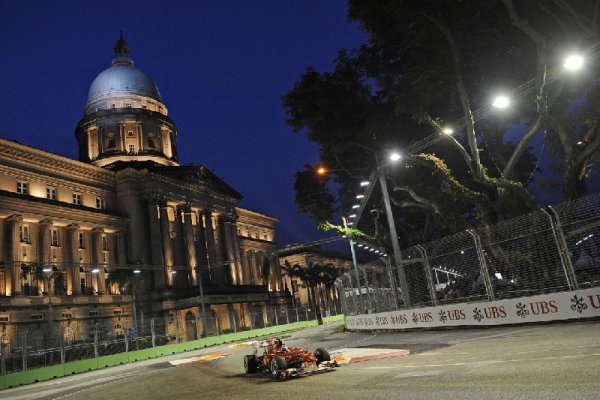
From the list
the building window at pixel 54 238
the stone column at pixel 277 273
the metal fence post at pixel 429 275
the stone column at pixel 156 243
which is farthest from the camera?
the stone column at pixel 277 273

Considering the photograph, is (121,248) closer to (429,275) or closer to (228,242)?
(228,242)

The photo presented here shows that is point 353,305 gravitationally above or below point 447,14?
below

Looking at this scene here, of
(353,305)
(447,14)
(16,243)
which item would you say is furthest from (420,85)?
(16,243)

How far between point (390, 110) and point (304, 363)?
22708 mm

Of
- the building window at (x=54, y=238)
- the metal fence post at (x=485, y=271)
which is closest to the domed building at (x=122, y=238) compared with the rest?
the building window at (x=54, y=238)

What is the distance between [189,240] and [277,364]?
192 ft

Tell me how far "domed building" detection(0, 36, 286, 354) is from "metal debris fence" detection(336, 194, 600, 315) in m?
22.0

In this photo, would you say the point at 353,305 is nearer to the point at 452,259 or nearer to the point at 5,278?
the point at 452,259

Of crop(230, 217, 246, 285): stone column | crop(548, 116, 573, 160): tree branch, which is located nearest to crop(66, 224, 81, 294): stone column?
crop(230, 217, 246, 285): stone column

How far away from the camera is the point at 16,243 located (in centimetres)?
4888

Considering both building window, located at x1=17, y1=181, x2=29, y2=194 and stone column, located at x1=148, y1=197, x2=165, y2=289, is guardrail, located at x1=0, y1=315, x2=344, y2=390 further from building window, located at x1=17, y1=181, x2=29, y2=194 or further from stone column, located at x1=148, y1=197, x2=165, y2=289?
building window, located at x1=17, y1=181, x2=29, y2=194

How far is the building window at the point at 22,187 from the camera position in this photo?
2048 inches

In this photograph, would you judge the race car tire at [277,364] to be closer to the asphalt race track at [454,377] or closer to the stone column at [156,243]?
the asphalt race track at [454,377]

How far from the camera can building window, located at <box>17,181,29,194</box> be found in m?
52.0
